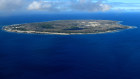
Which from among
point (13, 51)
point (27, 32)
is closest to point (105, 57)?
point (13, 51)

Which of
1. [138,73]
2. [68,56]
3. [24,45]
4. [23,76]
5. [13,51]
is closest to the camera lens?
[23,76]

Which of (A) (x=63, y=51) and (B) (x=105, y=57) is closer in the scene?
(B) (x=105, y=57)

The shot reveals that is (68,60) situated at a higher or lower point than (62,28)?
lower

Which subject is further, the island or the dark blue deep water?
the island

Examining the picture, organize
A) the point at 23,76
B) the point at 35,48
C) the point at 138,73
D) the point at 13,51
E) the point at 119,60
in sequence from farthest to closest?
the point at 35,48 < the point at 13,51 < the point at 119,60 < the point at 138,73 < the point at 23,76

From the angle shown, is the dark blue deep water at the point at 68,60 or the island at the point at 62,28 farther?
the island at the point at 62,28

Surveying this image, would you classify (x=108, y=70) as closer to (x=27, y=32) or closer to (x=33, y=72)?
(x=33, y=72)

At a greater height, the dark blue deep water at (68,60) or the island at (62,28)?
the island at (62,28)

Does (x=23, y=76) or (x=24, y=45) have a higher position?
(x=24, y=45)

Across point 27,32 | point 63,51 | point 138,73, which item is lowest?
point 138,73

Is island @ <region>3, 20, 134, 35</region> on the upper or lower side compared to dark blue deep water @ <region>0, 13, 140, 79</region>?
upper

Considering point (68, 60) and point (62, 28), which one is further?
point (62, 28)
